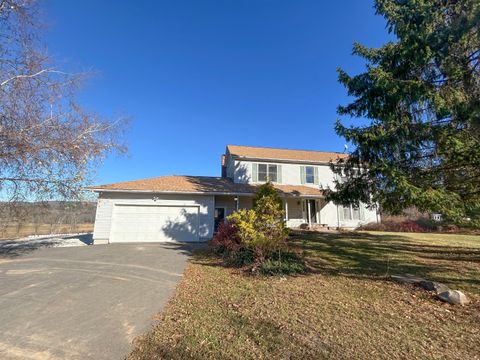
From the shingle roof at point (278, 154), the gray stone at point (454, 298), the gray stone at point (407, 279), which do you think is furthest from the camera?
the shingle roof at point (278, 154)

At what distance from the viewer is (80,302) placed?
17.6 feet

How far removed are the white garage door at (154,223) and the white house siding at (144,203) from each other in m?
0.26

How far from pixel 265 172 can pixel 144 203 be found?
9256 millimetres

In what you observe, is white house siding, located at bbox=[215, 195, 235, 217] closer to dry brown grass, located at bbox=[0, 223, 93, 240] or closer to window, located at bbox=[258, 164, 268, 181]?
window, located at bbox=[258, 164, 268, 181]

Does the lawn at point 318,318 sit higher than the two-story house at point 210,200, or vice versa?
the two-story house at point 210,200

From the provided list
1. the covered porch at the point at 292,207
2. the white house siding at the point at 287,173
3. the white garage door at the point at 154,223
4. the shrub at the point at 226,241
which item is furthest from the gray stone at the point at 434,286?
the white house siding at the point at 287,173

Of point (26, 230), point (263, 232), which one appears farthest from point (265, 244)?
point (26, 230)

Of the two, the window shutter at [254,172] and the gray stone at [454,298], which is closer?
the gray stone at [454,298]

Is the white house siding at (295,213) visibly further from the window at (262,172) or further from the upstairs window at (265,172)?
the window at (262,172)

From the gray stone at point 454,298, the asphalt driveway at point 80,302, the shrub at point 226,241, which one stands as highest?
the shrub at point 226,241

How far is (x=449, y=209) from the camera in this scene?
7391 mm

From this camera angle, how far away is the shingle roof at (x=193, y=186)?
49.7 feet

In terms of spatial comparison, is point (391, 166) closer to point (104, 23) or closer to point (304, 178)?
point (304, 178)

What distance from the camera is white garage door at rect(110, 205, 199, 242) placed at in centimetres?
1482
